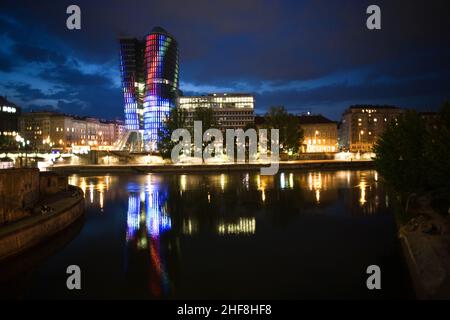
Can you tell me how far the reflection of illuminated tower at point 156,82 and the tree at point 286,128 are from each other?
265ft

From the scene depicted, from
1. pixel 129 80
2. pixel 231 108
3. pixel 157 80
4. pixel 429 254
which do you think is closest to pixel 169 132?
pixel 157 80

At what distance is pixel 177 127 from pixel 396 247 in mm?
87038

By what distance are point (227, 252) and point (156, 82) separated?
562 feet

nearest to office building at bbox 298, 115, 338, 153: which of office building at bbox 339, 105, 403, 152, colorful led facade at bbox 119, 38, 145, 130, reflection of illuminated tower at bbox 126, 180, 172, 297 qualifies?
office building at bbox 339, 105, 403, 152

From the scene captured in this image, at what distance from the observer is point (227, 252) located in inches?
835

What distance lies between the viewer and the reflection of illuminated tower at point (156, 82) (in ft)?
599

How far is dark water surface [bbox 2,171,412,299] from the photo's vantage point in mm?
16156

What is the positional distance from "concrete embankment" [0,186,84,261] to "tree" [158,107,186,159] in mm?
71735

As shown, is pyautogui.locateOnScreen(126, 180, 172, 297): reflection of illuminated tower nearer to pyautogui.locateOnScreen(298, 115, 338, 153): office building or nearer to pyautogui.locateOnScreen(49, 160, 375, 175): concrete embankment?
pyautogui.locateOnScreen(49, 160, 375, 175): concrete embankment

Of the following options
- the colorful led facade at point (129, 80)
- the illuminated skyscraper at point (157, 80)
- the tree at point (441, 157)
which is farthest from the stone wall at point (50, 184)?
the colorful led facade at point (129, 80)

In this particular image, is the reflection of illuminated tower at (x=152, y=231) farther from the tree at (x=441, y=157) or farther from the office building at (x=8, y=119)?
the office building at (x=8, y=119)

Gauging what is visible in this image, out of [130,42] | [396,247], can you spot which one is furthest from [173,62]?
[396,247]

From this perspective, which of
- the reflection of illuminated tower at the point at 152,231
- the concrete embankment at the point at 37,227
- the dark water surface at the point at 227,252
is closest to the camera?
the dark water surface at the point at 227,252
